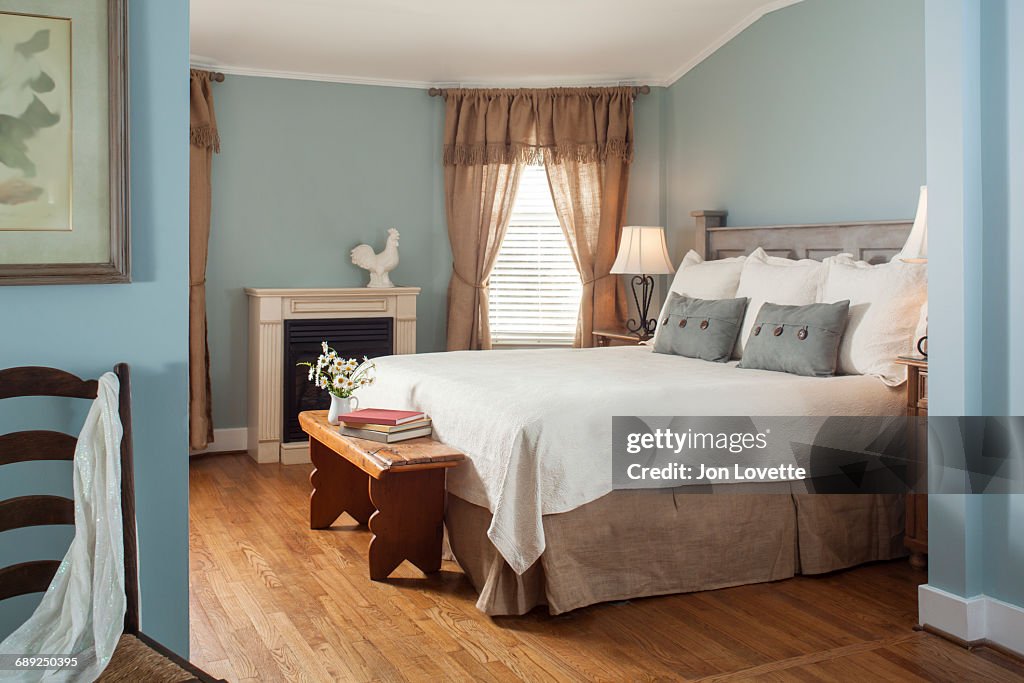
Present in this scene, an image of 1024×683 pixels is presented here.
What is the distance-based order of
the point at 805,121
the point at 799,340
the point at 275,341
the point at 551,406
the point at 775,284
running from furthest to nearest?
the point at 275,341 < the point at 805,121 < the point at 775,284 < the point at 799,340 < the point at 551,406

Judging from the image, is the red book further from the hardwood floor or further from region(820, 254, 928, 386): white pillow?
region(820, 254, 928, 386): white pillow

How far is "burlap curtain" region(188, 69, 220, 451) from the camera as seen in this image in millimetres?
5430

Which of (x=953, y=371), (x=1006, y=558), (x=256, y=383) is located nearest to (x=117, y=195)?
(x=953, y=371)

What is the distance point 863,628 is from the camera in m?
3.03

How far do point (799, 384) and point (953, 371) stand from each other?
2.40ft

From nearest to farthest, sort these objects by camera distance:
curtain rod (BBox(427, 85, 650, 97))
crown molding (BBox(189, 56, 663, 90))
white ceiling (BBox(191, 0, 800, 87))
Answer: white ceiling (BBox(191, 0, 800, 87)), crown molding (BBox(189, 56, 663, 90)), curtain rod (BBox(427, 85, 650, 97))

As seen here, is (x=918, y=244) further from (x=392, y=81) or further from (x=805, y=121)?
(x=392, y=81)

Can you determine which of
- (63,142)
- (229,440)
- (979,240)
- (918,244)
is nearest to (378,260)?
(229,440)

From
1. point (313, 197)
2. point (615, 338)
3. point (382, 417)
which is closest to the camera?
point (382, 417)

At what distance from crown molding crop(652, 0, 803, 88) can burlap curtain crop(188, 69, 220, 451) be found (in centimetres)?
292

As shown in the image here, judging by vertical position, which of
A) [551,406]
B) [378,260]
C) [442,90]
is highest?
[442,90]

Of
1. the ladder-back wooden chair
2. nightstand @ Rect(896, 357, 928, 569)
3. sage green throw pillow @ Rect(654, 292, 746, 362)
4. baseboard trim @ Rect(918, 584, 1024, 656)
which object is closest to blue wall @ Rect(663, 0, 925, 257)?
sage green throw pillow @ Rect(654, 292, 746, 362)

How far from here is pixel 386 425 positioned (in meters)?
3.53

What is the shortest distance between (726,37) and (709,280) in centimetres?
169
